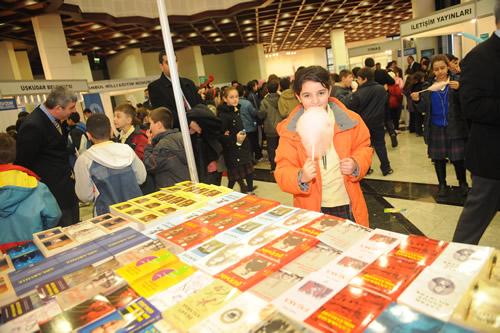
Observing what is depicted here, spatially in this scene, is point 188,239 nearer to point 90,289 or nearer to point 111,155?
point 90,289

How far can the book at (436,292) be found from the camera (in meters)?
0.80

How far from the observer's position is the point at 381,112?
213 inches

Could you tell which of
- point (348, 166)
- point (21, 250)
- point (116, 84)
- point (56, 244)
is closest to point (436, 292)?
point (348, 166)

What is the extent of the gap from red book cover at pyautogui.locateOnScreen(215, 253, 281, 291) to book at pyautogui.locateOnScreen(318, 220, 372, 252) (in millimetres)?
249

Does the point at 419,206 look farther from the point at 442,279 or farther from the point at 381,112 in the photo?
the point at 442,279

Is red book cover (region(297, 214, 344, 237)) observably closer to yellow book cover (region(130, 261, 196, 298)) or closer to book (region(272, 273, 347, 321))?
book (region(272, 273, 347, 321))

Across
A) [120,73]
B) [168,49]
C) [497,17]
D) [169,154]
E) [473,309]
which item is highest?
[120,73]

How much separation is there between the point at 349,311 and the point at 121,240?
1126 millimetres

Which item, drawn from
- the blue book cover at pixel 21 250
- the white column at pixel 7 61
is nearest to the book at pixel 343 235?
the blue book cover at pixel 21 250

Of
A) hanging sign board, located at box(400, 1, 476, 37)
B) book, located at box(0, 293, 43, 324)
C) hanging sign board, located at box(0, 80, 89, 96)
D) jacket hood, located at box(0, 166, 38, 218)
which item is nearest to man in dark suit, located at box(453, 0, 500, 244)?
book, located at box(0, 293, 43, 324)

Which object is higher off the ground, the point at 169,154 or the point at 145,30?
the point at 145,30

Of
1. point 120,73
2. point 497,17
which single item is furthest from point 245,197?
point 120,73

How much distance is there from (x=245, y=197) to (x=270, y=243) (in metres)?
0.63

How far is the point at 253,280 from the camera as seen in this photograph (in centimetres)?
104
